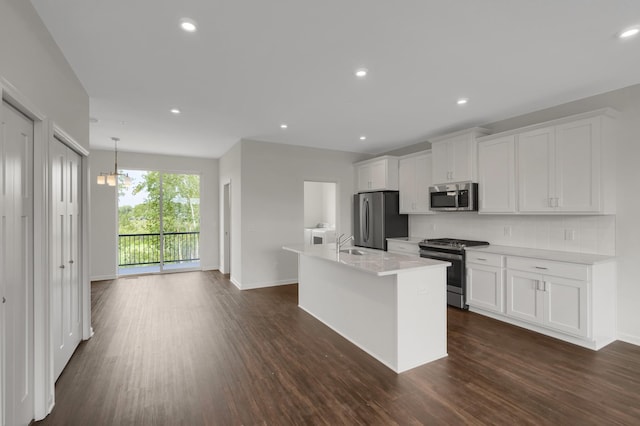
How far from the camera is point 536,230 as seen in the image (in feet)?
12.8

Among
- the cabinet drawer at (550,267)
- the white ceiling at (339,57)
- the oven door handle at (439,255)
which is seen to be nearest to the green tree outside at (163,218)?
the white ceiling at (339,57)

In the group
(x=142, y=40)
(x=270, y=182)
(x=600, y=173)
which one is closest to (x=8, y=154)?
(x=142, y=40)

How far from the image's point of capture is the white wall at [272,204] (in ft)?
17.7

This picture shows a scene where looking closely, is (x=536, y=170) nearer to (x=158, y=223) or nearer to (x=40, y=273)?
(x=40, y=273)

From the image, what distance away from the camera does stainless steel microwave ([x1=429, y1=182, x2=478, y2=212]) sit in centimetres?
437

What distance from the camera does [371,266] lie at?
8.95ft

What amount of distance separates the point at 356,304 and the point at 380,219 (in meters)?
2.82

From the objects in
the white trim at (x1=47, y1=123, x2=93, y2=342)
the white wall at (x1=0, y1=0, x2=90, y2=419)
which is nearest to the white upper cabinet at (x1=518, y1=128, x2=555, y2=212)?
the white wall at (x1=0, y1=0, x2=90, y2=419)

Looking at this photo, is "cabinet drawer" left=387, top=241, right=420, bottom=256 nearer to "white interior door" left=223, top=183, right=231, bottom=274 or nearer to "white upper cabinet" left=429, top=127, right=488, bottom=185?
"white upper cabinet" left=429, top=127, right=488, bottom=185

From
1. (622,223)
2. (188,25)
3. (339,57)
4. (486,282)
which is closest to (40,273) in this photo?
(188,25)

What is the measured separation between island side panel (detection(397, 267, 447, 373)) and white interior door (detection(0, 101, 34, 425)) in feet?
8.79

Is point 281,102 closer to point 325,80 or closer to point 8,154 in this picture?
point 325,80

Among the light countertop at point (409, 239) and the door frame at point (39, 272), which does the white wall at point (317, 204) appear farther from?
the door frame at point (39, 272)

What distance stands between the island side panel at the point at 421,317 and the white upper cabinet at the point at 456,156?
2151 mm
